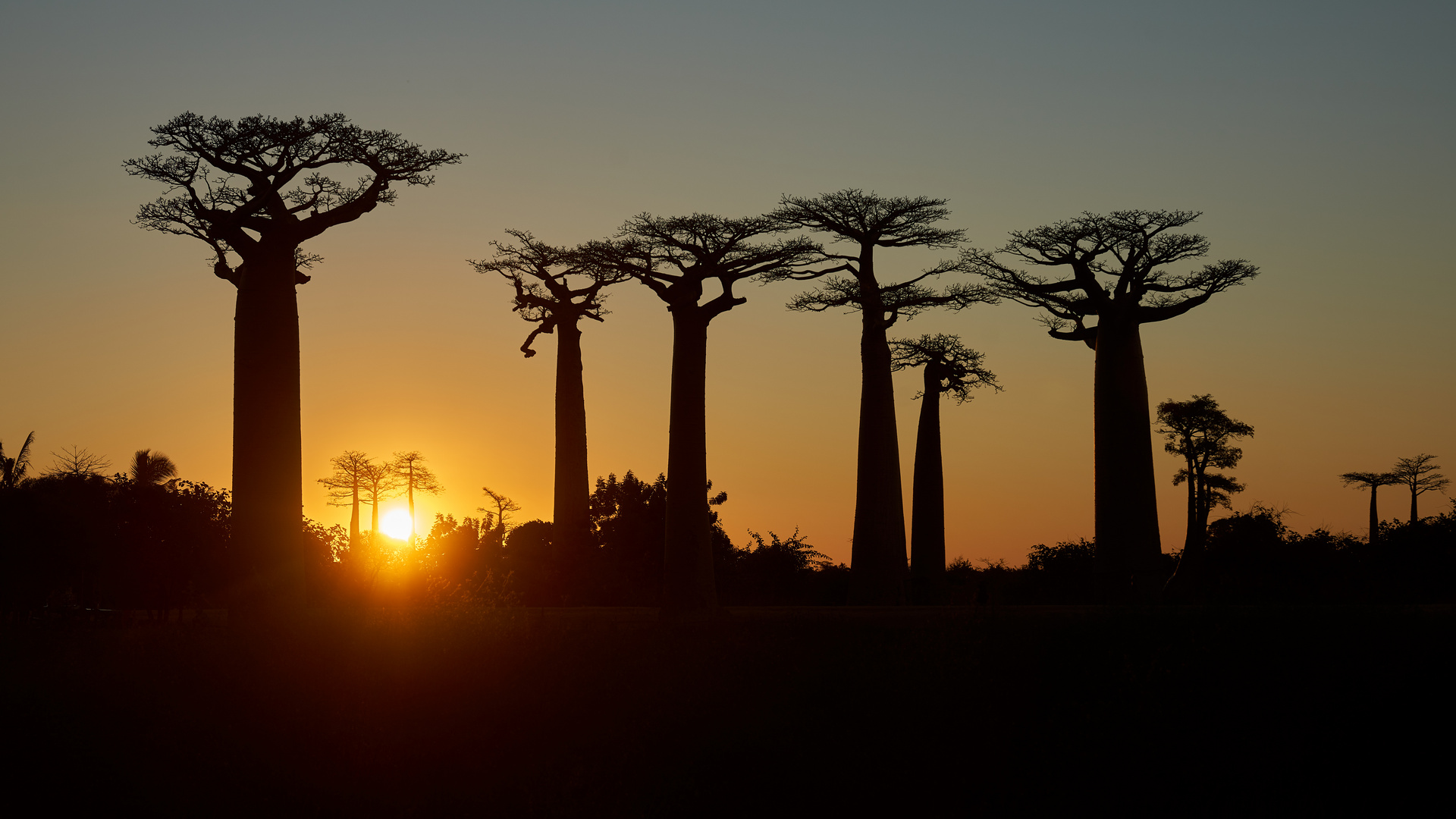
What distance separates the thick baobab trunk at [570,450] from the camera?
101 ft

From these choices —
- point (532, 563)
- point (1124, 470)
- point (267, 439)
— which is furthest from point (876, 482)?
point (267, 439)

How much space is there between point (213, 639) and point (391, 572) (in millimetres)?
5044

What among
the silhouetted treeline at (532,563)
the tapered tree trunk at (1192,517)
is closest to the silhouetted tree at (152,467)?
the silhouetted treeline at (532,563)

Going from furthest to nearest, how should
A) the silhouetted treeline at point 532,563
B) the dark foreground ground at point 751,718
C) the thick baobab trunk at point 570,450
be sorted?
1. the thick baobab trunk at point 570,450
2. the silhouetted treeline at point 532,563
3. the dark foreground ground at point 751,718

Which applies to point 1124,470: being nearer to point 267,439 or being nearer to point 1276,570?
point 1276,570

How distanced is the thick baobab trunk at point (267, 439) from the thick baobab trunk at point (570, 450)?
37.7ft

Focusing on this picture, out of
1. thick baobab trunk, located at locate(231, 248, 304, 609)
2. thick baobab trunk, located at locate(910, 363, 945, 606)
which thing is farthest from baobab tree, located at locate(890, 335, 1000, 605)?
thick baobab trunk, located at locate(231, 248, 304, 609)

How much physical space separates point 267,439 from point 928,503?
19.3 metres

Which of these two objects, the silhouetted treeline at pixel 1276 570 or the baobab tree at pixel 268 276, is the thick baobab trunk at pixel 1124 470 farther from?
the baobab tree at pixel 268 276

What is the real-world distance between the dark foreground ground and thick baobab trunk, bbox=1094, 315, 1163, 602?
351 inches

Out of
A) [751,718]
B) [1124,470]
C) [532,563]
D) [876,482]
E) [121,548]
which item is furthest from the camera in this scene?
[532,563]

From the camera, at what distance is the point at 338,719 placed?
1292 cm

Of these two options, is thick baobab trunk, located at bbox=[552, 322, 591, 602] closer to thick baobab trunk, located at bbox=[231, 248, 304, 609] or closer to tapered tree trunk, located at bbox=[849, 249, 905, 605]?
tapered tree trunk, located at bbox=[849, 249, 905, 605]

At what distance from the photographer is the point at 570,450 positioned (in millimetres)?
32250
